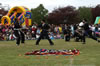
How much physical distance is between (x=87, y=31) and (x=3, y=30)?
1402 cm

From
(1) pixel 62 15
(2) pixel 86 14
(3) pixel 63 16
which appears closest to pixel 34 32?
(1) pixel 62 15

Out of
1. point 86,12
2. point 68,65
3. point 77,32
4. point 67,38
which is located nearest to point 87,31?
point 77,32

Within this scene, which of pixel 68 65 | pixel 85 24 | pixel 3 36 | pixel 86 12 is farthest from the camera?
pixel 86 12

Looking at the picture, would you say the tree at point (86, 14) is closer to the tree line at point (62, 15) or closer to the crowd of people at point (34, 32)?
the tree line at point (62, 15)

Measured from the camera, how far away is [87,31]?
18.2 metres

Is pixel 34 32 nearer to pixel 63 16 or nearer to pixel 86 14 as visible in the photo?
pixel 63 16

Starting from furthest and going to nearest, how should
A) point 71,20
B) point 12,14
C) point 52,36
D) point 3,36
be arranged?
point 71,20
point 12,14
point 52,36
point 3,36

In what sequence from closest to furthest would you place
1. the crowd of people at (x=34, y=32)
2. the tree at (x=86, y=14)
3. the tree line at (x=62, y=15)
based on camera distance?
the crowd of people at (x=34, y=32) → the tree line at (x=62, y=15) → the tree at (x=86, y=14)

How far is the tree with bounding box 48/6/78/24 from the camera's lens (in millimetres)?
83625

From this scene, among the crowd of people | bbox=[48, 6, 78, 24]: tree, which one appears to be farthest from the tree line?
the crowd of people

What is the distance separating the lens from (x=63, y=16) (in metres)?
85.8

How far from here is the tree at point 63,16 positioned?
8362 centimetres

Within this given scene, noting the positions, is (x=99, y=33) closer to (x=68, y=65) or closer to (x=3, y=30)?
(x=3, y=30)

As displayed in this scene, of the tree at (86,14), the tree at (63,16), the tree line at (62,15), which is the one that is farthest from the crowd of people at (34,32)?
the tree at (86,14)
